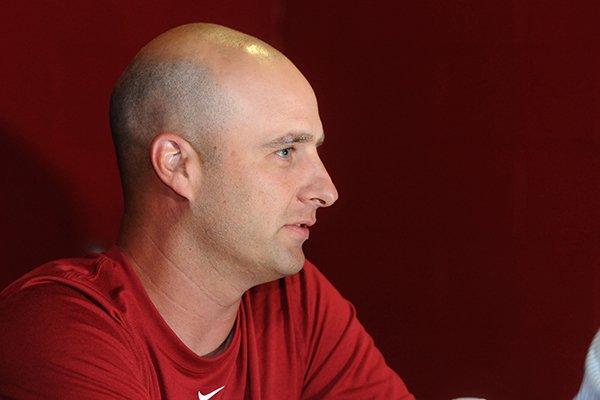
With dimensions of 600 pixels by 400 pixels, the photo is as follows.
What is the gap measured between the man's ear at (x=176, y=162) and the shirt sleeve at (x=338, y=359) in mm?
325

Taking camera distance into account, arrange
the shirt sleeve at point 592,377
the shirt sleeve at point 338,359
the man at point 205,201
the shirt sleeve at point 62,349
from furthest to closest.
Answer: the shirt sleeve at point 338,359 < the man at point 205,201 < the shirt sleeve at point 62,349 < the shirt sleeve at point 592,377

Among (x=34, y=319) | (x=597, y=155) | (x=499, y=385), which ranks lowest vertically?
(x=499, y=385)

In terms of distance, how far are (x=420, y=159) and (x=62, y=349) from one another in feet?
3.81

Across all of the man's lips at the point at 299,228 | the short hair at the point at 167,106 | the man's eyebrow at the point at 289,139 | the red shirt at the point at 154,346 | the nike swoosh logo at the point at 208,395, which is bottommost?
the nike swoosh logo at the point at 208,395

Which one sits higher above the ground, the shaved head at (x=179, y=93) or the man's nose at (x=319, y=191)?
the shaved head at (x=179, y=93)

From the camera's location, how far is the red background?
184cm

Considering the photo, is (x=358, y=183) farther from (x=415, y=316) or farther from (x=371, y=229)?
→ (x=415, y=316)

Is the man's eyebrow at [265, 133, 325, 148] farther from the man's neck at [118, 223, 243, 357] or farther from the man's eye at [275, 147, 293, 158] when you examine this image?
the man's neck at [118, 223, 243, 357]

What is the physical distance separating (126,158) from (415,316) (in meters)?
0.94

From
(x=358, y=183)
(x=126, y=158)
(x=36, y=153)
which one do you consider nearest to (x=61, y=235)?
(x=36, y=153)

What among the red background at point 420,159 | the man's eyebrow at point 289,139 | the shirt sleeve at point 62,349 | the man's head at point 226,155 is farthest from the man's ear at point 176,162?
the red background at point 420,159

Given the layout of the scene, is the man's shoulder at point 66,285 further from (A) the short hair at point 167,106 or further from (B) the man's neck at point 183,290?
(A) the short hair at point 167,106

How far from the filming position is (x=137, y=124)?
4.99 ft

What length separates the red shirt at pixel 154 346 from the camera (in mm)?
1245
